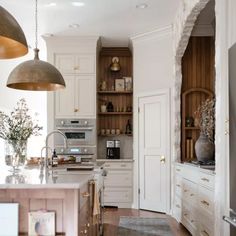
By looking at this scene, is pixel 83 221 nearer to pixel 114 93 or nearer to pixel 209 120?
pixel 209 120

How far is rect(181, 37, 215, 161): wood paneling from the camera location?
19.2 feet

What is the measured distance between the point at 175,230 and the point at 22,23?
4.03 m

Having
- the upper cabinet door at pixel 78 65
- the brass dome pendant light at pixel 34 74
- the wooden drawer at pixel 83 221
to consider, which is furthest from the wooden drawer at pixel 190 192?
the upper cabinet door at pixel 78 65

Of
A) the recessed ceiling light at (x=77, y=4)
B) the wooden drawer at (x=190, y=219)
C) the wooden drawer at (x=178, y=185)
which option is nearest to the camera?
the wooden drawer at (x=190, y=219)

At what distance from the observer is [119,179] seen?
685 cm

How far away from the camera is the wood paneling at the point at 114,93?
7.48 metres

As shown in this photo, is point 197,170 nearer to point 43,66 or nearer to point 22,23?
point 43,66

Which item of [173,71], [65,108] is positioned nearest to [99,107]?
[65,108]

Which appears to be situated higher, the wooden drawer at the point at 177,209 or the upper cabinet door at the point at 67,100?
the upper cabinet door at the point at 67,100

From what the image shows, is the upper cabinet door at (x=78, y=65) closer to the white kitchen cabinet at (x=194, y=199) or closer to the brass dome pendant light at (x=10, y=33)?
the white kitchen cabinet at (x=194, y=199)

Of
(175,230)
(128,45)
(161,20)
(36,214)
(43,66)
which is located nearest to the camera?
(36,214)

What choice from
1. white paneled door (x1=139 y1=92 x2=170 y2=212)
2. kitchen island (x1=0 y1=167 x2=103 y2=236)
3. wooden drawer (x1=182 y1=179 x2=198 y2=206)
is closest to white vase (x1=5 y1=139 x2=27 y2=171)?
kitchen island (x1=0 y1=167 x2=103 y2=236)

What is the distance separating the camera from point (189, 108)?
233 inches

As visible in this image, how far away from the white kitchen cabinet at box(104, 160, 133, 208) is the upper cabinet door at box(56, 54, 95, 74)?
5.95ft
